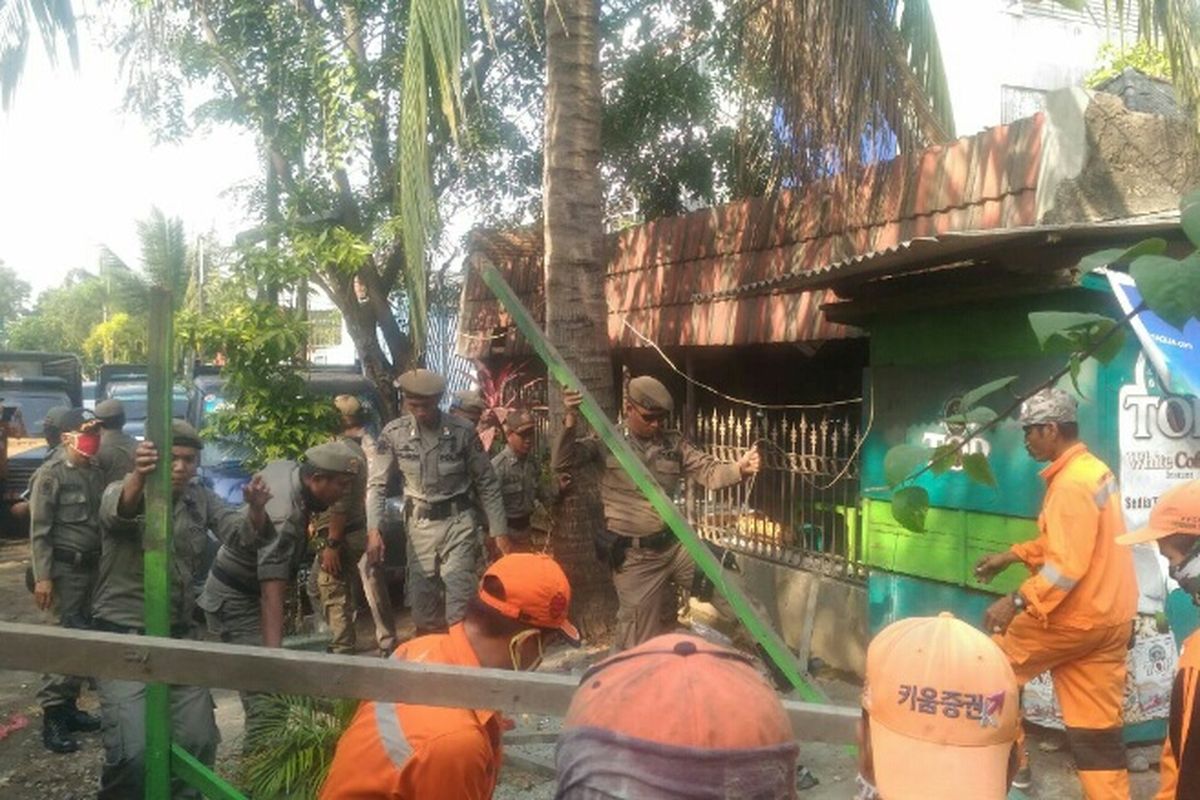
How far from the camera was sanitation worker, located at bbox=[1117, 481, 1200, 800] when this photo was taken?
2521mm

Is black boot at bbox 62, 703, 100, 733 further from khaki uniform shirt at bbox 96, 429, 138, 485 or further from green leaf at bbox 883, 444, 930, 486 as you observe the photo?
green leaf at bbox 883, 444, 930, 486

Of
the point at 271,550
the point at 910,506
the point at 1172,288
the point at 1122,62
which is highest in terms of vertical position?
the point at 1122,62

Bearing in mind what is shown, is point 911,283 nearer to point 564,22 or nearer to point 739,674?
point 564,22

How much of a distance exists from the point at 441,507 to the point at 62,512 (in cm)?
200

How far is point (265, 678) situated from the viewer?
6.70ft

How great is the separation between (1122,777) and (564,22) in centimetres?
494

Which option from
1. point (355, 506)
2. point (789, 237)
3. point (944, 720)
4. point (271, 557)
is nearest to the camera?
point (944, 720)

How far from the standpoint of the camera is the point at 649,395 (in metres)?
5.75

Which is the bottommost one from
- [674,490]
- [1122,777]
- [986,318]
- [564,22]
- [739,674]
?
[1122,777]

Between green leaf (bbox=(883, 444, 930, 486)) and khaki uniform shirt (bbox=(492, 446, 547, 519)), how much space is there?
17.9 ft

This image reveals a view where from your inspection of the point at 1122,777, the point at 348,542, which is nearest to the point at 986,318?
the point at 1122,777

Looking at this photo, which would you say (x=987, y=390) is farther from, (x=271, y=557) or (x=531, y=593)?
(x=271, y=557)

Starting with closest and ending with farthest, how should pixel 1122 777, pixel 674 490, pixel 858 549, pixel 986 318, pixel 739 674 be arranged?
pixel 739 674 → pixel 1122 777 → pixel 986 318 → pixel 674 490 → pixel 858 549

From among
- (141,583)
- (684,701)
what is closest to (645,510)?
(141,583)
